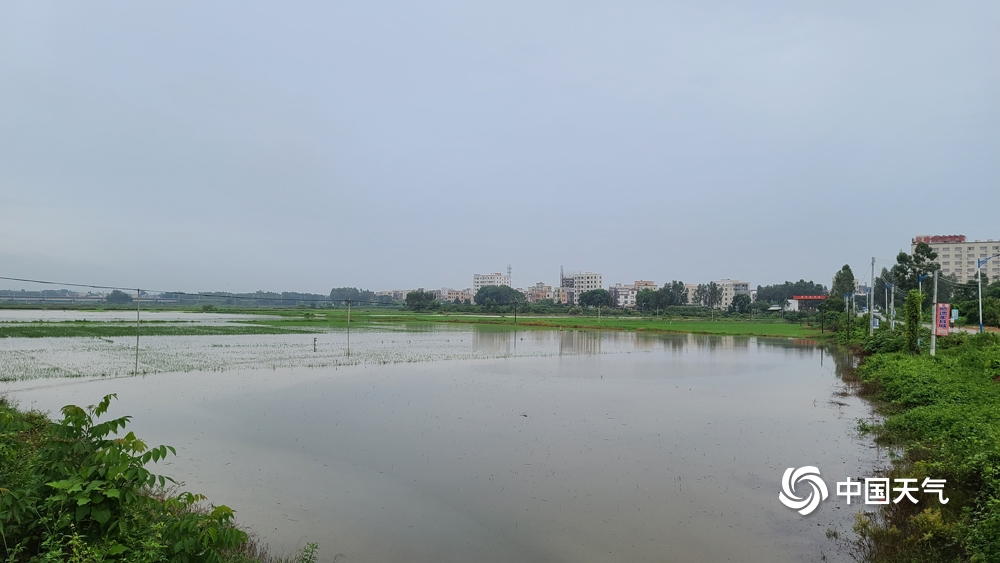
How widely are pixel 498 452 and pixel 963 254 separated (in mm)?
117625

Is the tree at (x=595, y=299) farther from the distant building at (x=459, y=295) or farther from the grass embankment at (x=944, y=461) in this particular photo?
the grass embankment at (x=944, y=461)

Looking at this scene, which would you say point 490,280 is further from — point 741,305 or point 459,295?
point 741,305

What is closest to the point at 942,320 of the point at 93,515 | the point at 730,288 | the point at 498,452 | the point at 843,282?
the point at 498,452

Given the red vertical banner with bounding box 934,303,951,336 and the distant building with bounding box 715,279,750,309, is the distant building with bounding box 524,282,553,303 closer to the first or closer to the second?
the distant building with bounding box 715,279,750,309

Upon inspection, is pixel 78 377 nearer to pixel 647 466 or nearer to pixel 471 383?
pixel 471 383

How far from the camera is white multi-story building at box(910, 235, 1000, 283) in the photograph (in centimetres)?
9131

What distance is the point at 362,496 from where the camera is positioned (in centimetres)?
643

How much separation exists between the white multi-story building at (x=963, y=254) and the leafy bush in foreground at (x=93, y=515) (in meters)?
114

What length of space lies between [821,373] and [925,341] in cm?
576

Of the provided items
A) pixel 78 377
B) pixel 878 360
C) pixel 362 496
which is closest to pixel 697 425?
pixel 362 496

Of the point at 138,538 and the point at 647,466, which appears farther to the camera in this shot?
the point at 647,466

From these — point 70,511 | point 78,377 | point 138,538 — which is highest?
point 70,511

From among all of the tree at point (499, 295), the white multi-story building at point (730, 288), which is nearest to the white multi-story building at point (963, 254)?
the white multi-story building at point (730, 288)

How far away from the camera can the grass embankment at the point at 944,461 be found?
15.0 ft
